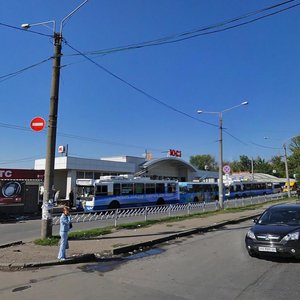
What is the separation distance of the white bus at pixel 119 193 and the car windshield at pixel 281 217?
2025 cm

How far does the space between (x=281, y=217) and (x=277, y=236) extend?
4.93 ft

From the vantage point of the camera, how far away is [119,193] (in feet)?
108

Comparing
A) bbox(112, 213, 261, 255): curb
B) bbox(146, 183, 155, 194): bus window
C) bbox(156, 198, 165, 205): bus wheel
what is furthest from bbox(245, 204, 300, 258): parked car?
bbox(156, 198, 165, 205): bus wheel

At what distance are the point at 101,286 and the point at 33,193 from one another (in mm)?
22151

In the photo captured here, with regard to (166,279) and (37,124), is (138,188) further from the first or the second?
(166,279)

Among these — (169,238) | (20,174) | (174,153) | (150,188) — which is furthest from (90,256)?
(174,153)

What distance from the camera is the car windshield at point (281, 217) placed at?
35.9ft

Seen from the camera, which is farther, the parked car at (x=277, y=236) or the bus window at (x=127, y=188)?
the bus window at (x=127, y=188)

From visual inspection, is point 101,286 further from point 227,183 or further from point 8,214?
point 227,183

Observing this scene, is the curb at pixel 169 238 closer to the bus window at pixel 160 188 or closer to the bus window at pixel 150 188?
the bus window at pixel 150 188

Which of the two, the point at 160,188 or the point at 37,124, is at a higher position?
the point at 37,124

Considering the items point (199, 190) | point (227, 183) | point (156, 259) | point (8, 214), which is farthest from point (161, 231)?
point (227, 183)

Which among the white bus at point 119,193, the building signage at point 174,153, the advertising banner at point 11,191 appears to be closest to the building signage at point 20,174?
the advertising banner at point 11,191

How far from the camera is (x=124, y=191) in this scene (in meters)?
33.4
